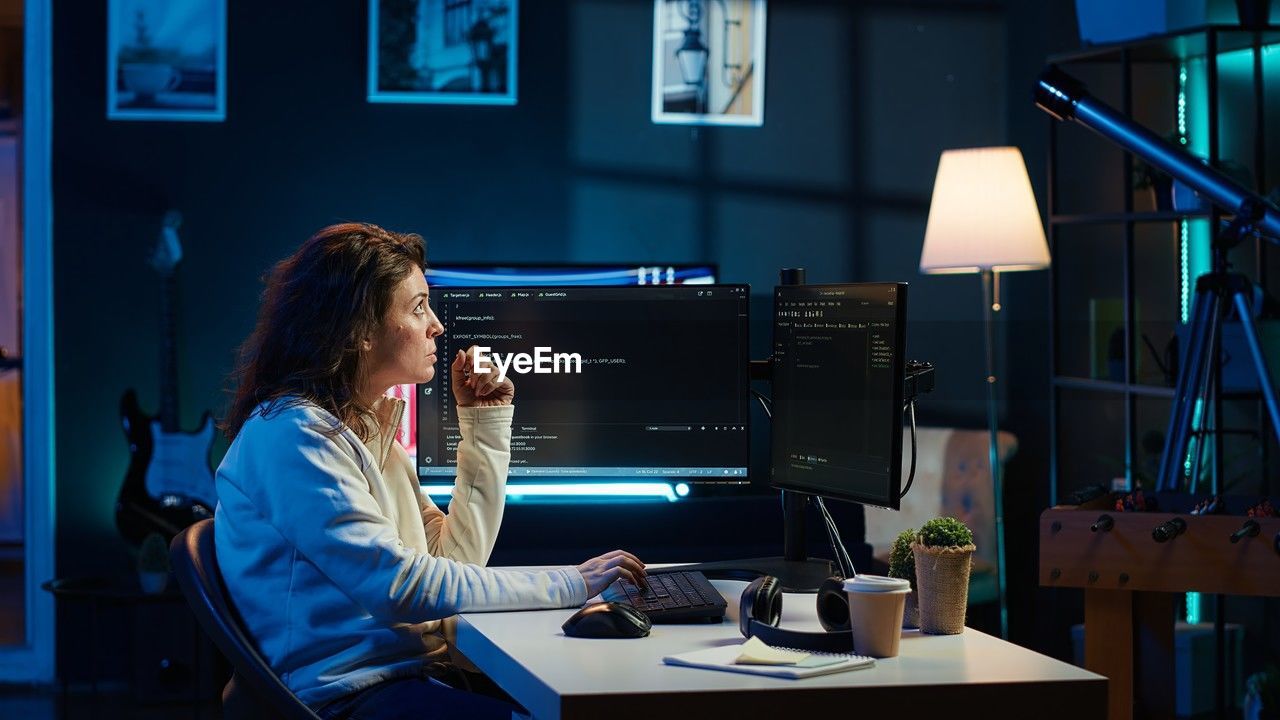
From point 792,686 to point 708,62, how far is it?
12.9ft

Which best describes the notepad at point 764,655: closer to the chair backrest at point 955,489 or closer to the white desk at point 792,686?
the white desk at point 792,686

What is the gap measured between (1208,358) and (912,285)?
204cm

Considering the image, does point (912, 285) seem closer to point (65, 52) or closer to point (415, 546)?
point (65, 52)

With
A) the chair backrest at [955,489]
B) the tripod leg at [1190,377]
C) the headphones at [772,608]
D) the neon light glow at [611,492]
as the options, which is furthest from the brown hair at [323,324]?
the chair backrest at [955,489]

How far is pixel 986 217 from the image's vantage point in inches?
174

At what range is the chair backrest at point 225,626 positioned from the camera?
1646mm

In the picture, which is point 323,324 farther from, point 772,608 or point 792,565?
point 792,565

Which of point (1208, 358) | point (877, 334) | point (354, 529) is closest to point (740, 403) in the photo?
point (877, 334)

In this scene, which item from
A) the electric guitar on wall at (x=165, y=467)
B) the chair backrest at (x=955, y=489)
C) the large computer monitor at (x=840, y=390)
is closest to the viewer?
the large computer monitor at (x=840, y=390)

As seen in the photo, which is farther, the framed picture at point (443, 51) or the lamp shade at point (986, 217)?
the framed picture at point (443, 51)

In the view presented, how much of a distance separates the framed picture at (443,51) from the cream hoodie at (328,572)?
3.19 metres

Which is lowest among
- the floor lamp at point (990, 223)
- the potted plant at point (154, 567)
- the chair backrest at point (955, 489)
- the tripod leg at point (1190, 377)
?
the potted plant at point (154, 567)

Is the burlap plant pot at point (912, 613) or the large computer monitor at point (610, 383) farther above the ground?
the large computer monitor at point (610, 383)

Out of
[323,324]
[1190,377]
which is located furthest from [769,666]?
[1190,377]
